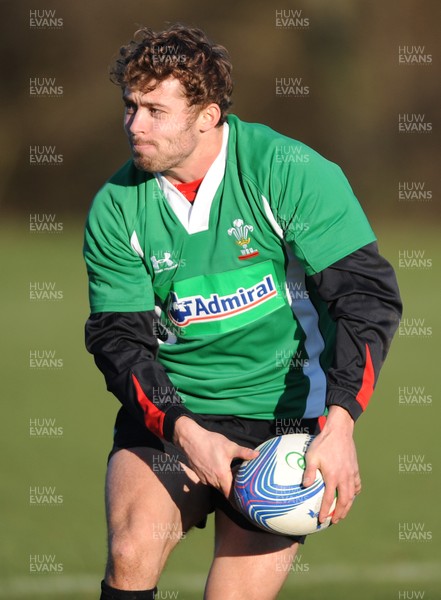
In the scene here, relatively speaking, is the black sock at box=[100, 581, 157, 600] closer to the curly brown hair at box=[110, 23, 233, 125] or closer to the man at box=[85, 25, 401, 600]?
the man at box=[85, 25, 401, 600]

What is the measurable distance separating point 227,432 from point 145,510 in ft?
1.37

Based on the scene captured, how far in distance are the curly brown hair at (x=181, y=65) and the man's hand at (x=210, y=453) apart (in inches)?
41.4

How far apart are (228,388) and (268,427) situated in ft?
0.63

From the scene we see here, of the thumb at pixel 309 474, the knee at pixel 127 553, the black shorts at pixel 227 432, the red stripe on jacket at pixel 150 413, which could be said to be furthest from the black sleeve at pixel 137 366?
the thumb at pixel 309 474

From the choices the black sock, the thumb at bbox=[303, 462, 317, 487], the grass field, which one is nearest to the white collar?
the thumb at bbox=[303, 462, 317, 487]

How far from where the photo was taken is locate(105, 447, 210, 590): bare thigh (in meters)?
3.43

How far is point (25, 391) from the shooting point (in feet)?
28.8

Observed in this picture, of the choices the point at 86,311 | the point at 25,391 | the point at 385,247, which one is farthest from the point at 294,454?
the point at 385,247

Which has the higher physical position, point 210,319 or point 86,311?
point 210,319

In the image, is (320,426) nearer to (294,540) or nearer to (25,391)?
(294,540)

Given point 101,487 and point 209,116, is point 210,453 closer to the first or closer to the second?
point 209,116

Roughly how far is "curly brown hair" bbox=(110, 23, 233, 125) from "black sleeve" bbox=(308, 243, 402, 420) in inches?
27.2

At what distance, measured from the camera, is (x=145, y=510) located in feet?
11.4

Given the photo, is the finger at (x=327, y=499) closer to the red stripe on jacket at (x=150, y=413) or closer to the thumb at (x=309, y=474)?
the thumb at (x=309, y=474)
